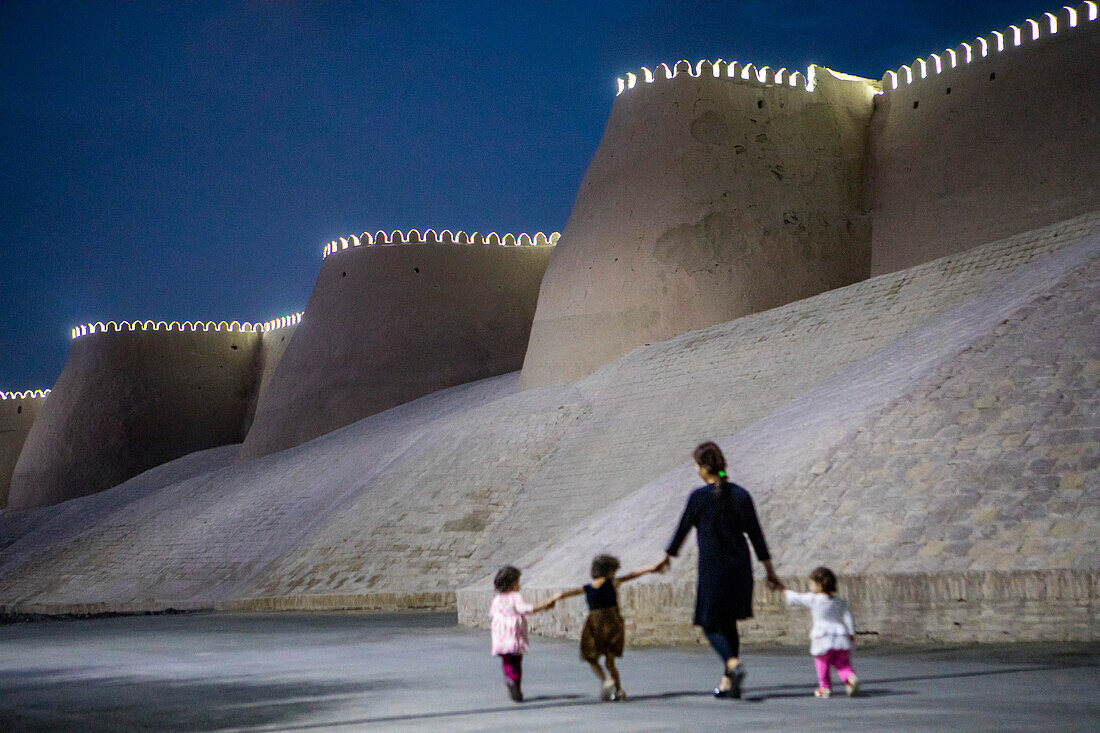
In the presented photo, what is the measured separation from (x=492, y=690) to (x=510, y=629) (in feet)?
1.41

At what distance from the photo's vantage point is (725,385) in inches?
544

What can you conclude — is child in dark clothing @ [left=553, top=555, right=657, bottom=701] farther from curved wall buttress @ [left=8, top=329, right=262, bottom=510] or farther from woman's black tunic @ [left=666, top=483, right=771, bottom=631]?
curved wall buttress @ [left=8, top=329, right=262, bottom=510]

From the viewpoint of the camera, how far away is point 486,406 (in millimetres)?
18562

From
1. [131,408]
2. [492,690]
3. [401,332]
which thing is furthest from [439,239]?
[492,690]

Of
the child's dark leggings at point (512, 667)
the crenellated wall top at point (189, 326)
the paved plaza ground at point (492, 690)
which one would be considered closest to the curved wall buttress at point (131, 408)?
the crenellated wall top at point (189, 326)

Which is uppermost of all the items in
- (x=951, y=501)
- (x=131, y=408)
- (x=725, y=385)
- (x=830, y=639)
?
(x=131, y=408)

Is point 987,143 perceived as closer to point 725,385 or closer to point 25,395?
point 725,385

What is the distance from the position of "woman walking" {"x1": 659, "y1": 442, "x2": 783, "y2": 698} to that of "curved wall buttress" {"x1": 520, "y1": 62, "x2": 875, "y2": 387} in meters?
12.8

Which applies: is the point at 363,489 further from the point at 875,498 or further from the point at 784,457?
the point at 875,498

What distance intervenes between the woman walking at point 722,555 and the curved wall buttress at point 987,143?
12.2 meters

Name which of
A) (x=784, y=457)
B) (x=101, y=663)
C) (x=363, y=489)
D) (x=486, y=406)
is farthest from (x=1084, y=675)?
(x=486, y=406)

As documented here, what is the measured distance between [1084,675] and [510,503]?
9.72m

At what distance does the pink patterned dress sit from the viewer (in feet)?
17.2

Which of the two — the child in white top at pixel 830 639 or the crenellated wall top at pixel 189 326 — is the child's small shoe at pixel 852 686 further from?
the crenellated wall top at pixel 189 326
